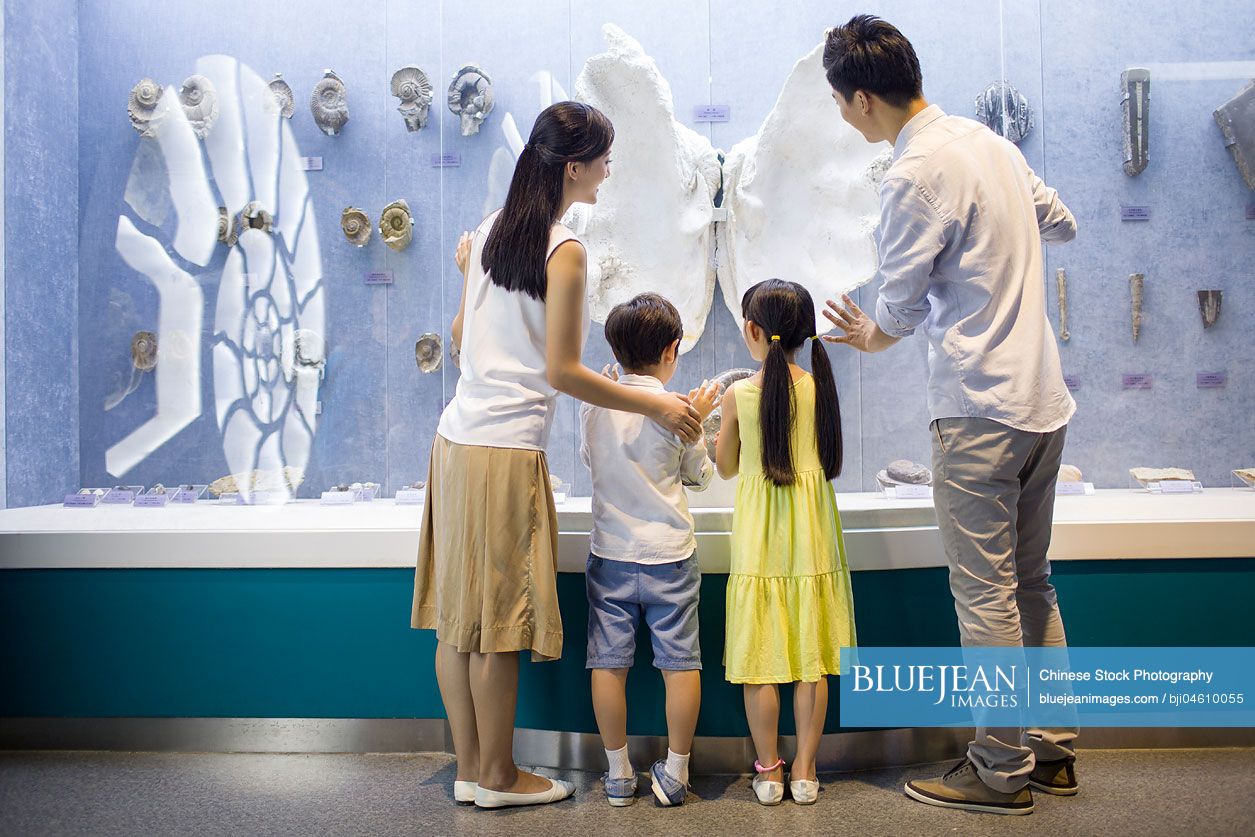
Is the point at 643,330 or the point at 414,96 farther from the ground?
the point at 414,96

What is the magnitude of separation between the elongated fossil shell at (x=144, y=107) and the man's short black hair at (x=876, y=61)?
2.16 meters

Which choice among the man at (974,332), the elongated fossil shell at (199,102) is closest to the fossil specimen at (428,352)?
the elongated fossil shell at (199,102)

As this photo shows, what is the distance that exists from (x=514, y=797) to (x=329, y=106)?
6.97 feet

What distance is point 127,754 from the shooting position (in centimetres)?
233

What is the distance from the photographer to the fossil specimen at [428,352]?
2.87m

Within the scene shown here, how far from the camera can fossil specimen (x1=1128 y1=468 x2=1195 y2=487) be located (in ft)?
8.98

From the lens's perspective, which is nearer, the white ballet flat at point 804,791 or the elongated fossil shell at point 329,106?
the white ballet flat at point 804,791

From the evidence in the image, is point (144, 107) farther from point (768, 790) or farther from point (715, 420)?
point (768, 790)

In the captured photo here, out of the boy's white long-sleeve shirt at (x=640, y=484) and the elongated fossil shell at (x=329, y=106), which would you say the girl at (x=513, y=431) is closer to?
the boy's white long-sleeve shirt at (x=640, y=484)

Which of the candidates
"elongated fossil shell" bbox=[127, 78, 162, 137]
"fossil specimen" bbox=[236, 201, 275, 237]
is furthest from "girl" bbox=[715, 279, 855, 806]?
"elongated fossil shell" bbox=[127, 78, 162, 137]

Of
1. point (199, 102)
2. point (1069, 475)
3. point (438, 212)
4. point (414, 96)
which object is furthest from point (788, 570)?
point (199, 102)

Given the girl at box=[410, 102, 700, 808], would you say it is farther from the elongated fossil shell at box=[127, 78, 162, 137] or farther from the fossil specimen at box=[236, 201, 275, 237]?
the elongated fossil shell at box=[127, 78, 162, 137]

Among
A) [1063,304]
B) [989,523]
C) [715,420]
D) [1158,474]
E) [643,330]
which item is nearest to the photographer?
[989,523]

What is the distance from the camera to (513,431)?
1.83 m
